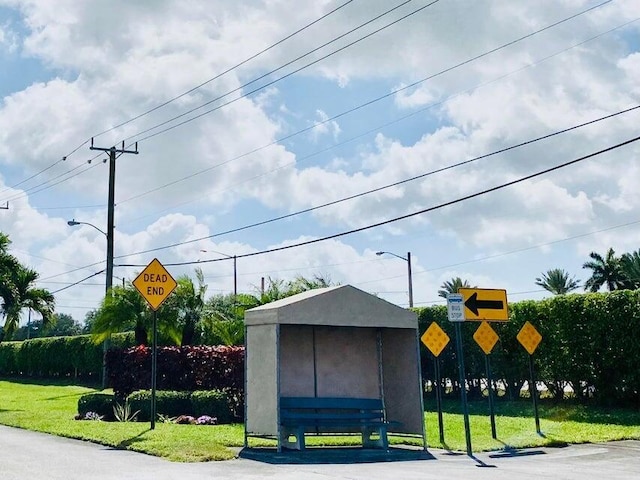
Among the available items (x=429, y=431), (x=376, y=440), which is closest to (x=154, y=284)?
(x=376, y=440)

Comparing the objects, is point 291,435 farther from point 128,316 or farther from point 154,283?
point 128,316

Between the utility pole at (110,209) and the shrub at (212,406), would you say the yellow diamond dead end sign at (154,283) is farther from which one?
→ the utility pole at (110,209)

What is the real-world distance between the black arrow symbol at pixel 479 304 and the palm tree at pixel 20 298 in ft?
70.3

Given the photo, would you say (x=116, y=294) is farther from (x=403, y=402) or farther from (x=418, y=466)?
(x=418, y=466)

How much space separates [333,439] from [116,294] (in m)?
13.8

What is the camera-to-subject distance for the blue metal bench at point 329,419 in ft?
45.6

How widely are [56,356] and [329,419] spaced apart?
39.1 meters

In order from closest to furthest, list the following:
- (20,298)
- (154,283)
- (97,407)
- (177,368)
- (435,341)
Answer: (435,341) → (154,283) → (97,407) → (177,368) → (20,298)

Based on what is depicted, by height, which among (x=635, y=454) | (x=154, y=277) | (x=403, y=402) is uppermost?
(x=154, y=277)

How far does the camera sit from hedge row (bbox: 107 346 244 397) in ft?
69.4

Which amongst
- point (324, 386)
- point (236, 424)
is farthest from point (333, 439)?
point (236, 424)

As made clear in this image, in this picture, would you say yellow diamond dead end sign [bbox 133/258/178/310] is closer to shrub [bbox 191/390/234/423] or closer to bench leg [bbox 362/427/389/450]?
shrub [bbox 191/390/234/423]

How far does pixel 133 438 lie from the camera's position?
14.6m

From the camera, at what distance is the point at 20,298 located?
3119 cm
